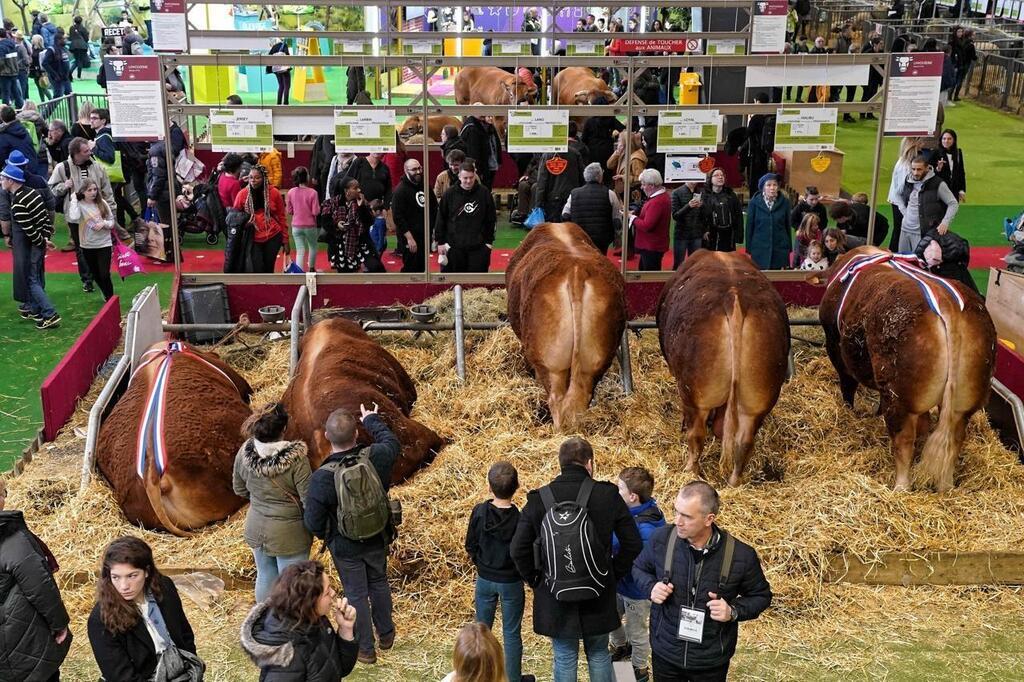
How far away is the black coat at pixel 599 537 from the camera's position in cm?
500

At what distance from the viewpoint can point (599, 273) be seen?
7.79 meters

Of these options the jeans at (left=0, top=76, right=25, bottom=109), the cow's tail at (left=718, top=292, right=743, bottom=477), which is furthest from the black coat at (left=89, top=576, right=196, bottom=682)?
the jeans at (left=0, top=76, right=25, bottom=109)

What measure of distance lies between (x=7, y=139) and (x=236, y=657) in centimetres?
948

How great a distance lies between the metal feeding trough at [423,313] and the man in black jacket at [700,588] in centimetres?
493

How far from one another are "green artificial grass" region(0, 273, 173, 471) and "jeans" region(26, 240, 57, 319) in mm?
172

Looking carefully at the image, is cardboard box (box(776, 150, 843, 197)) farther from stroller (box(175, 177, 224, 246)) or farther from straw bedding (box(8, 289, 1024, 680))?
stroller (box(175, 177, 224, 246))

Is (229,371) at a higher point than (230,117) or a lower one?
lower

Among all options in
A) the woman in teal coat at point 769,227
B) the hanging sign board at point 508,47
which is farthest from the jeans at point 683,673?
the hanging sign board at point 508,47

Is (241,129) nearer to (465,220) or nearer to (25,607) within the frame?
(465,220)

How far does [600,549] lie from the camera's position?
4.94 m

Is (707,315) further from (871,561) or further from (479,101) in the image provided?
(479,101)

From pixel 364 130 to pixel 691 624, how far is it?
228 inches

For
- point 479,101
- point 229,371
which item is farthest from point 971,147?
point 229,371

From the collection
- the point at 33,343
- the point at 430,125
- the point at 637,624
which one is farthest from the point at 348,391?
the point at 430,125
